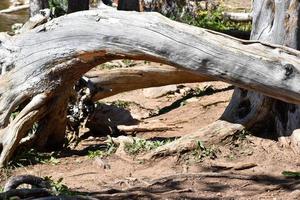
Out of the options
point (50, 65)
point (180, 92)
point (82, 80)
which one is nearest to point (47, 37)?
point (50, 65)

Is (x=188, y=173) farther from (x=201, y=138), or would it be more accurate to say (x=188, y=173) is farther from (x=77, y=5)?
(x=77, y=5)

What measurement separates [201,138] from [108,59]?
3.55 feet

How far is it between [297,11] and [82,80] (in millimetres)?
2482

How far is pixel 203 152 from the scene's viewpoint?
18.4 ft

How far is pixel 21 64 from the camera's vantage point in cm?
591

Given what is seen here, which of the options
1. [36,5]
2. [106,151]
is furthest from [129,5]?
[106,151]

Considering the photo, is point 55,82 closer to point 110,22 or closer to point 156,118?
point 110,22

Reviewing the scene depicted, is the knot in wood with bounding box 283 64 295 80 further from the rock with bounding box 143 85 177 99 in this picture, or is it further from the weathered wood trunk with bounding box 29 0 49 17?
the weathered wood trunk with bounding box 29 0 49 17

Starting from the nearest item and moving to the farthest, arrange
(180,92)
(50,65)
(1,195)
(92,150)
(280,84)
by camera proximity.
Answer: (1,195) < (280,84) < (50,65) < (92,150) < (180,92)

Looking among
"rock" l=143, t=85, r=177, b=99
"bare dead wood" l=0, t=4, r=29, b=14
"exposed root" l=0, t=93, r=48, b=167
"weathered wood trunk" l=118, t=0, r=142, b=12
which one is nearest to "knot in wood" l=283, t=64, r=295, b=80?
"exposed root" l=0, t=93, r=48, b=167

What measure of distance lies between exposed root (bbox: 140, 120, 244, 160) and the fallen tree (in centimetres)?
11

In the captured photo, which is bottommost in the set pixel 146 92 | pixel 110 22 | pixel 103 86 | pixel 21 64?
pixel 146 92

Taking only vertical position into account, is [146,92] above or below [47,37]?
below

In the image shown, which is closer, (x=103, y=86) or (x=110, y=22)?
(x=110, y=22)
